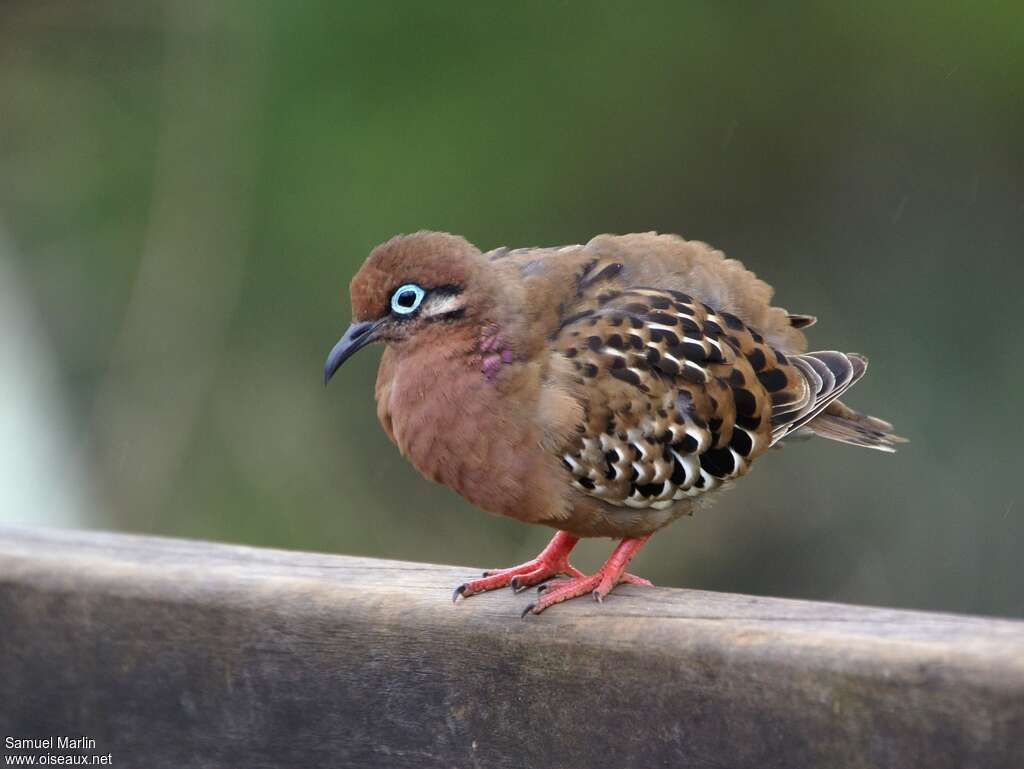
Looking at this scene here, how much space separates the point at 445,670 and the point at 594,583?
1.62ft

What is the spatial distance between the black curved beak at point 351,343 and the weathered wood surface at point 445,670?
456 mm

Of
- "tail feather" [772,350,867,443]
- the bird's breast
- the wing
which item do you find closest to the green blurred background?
"tail feather" [772,350,867,443]

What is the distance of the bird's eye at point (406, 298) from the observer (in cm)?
324

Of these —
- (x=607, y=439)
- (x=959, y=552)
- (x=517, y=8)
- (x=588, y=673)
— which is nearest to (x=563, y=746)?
(x=588, y=673)

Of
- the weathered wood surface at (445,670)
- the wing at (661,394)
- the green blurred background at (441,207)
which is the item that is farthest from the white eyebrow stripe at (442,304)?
the green blurred background at (441,207)

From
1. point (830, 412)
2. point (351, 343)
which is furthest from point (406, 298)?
point (830, 412)

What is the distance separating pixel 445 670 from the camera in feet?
8.93

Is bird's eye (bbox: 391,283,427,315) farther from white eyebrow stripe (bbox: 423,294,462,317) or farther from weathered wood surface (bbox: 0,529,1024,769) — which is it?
weathered wood surface (bbox: 0,529,1024,769)

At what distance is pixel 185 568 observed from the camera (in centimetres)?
306

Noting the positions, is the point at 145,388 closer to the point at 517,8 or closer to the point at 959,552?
the point at 517,8

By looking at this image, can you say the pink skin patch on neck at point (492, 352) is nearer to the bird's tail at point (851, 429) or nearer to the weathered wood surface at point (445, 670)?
the weathered wood surface at point (445, 670)

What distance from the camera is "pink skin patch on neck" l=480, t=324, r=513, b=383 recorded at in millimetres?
3258

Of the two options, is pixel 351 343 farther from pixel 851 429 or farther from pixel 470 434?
pixel 851 429

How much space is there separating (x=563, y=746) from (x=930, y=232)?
3525 millimetres
